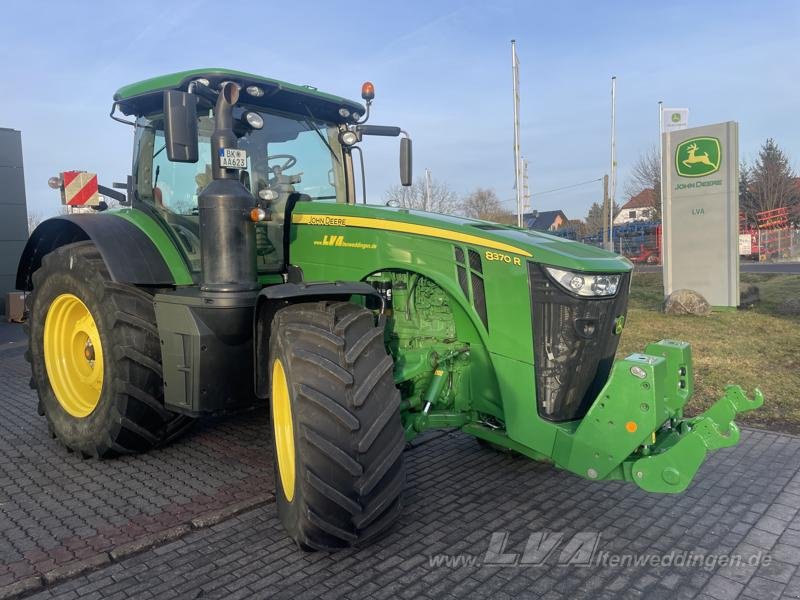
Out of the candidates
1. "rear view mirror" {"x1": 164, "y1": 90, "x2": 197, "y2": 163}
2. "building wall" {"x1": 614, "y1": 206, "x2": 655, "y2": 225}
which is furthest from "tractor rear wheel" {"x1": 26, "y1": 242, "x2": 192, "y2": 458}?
"building wall" {"x1": 614, "y1": 206, "x2": 655, "y2": 225}

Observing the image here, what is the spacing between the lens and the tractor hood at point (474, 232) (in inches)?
128

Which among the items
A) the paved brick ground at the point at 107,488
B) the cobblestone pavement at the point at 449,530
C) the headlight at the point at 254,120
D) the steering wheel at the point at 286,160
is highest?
the headlight at the point at 254,120

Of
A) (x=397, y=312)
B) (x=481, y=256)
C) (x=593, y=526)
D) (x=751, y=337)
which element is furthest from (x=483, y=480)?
(x=751, y=337)

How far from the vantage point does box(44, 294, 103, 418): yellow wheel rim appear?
4680 mm

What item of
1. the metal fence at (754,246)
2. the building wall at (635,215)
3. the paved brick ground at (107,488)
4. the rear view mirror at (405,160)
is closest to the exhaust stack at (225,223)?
the paved brick ground at (107,488)

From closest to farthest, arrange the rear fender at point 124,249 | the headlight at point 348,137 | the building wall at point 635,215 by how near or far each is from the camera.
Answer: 1. the rear fender at point 124,249
2. the headlight at point 348,137
3. the building wall at point 635,215

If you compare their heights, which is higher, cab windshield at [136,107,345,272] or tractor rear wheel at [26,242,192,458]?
cab windshield at [136,107,345,272]

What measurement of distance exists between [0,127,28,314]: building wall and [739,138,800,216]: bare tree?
3686cm

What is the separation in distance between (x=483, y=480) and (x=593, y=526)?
0.83 metres

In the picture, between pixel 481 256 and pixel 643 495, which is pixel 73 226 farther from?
pixel 643 495

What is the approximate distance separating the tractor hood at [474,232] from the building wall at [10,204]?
39.5 ft

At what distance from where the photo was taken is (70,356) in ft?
15.9

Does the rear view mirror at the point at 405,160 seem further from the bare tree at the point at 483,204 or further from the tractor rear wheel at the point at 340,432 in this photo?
the bare tree at the point at 483,204

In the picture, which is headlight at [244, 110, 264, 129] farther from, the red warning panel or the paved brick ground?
the red warning panel
